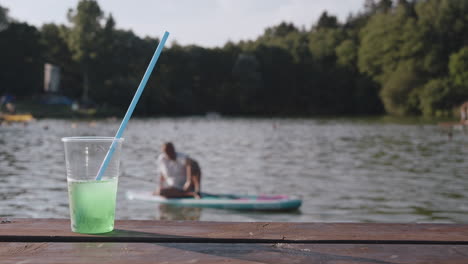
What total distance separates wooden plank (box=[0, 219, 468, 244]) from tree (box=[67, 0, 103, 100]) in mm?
60852

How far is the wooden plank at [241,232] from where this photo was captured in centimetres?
195

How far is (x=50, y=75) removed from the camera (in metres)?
57.2

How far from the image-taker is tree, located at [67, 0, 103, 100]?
60562 millimetres

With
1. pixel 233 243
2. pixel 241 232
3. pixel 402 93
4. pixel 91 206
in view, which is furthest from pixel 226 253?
pixel 402 93

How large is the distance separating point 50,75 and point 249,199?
166 ft

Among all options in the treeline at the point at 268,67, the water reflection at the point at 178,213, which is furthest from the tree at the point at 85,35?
the water reflection at the point at 178,213

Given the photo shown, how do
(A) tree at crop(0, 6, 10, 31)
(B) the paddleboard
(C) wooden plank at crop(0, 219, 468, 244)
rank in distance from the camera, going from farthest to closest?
1. (A) tree at crop(0, 6, 10, 31)
2. (B) the paddleboard
3. (C) wooden plank at crop(0, 219, 468, 244)

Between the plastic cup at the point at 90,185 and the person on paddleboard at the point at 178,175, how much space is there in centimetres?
770

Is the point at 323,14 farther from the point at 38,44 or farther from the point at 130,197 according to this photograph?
the point at 130,197

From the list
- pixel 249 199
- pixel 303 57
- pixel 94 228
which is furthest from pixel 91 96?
pixel 94 228

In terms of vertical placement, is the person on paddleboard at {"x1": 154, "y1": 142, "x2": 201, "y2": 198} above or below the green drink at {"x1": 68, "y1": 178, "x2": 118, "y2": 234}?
below

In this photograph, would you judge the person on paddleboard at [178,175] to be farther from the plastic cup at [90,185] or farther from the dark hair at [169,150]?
the plastic cup at [90,185]

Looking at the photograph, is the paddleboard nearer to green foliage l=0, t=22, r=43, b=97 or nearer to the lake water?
the lake water

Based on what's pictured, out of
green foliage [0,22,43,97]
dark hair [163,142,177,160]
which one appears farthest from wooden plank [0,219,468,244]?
green foliage [0,22,43,97]
